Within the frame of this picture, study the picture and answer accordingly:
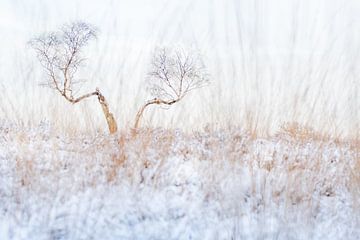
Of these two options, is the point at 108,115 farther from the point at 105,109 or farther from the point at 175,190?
the point at 175,190

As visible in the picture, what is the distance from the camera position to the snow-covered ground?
1.53 m

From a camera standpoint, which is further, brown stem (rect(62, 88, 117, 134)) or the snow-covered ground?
brown stem (rect(62, 88, 117, 134))

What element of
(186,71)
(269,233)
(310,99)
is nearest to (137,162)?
(269,233)

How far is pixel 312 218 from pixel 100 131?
52.0 inches

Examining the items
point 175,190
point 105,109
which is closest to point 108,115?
point 105,109

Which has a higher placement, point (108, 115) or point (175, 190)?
point (108, 115)

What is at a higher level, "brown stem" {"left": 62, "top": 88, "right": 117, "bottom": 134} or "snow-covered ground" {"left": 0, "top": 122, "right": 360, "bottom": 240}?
"brown stem" {"left": 62, "top": 88, "right": 117, "bottom": 134}

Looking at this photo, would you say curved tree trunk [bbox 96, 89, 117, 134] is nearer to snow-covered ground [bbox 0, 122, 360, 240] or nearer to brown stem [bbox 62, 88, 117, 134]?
brown stem [bbox 62, 88, 117, 134]

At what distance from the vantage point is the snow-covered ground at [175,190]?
1.53 m

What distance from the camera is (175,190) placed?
1.75 m

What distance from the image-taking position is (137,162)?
6.31ft

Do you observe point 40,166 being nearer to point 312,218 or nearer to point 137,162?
point 137,162

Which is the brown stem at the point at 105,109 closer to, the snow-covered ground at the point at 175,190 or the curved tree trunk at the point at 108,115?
the curved tree trunk at the point at 108,115

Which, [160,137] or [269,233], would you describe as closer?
[269,233]
